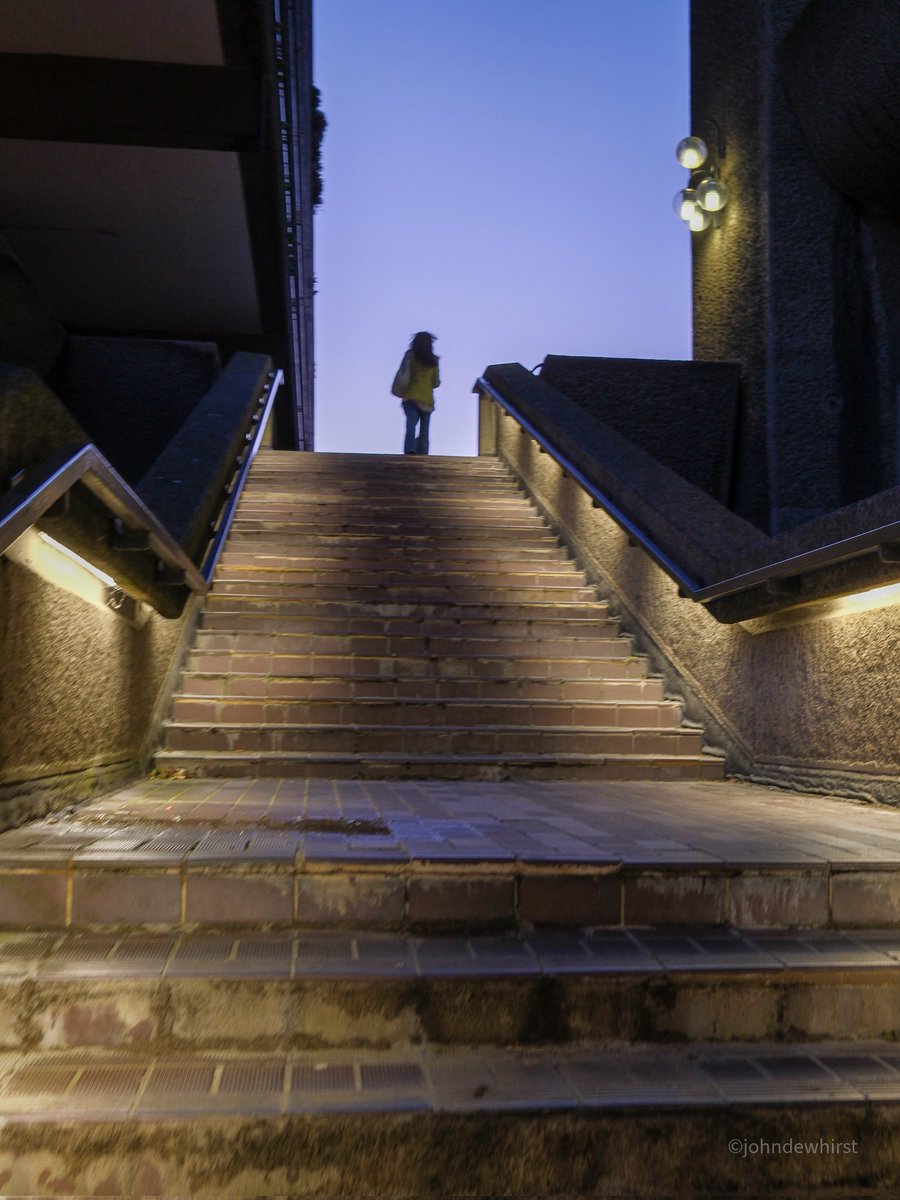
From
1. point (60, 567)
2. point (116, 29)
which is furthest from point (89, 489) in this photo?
point (116, 29)

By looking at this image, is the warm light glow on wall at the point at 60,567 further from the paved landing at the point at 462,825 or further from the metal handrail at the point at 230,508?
the metal handrail at the point at 230,508

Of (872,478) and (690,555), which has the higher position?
(872,478)

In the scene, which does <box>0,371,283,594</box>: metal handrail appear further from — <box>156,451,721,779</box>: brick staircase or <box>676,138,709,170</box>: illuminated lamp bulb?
<box>676,138,709,170</box>: illuminated lamp bulb

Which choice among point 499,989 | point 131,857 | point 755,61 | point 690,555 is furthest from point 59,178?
point 499,989

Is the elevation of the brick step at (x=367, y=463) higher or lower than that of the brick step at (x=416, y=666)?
higher

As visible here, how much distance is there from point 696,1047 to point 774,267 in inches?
303

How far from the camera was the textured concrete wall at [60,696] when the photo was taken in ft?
9.77

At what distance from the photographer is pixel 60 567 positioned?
132 inches

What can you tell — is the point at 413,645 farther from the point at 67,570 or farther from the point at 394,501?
the point at 394,501

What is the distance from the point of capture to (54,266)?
10992 millimetres

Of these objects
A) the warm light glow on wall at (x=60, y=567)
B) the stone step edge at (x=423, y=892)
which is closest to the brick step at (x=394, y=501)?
the warm light glow on wall at (x=60, y=567)

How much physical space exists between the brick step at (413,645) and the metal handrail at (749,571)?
2.28ft

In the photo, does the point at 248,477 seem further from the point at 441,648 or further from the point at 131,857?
the point at 131,857

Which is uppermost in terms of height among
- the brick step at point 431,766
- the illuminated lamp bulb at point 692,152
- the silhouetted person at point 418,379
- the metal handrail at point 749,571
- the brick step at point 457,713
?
the illuminated lamp bulb at point 692,152
